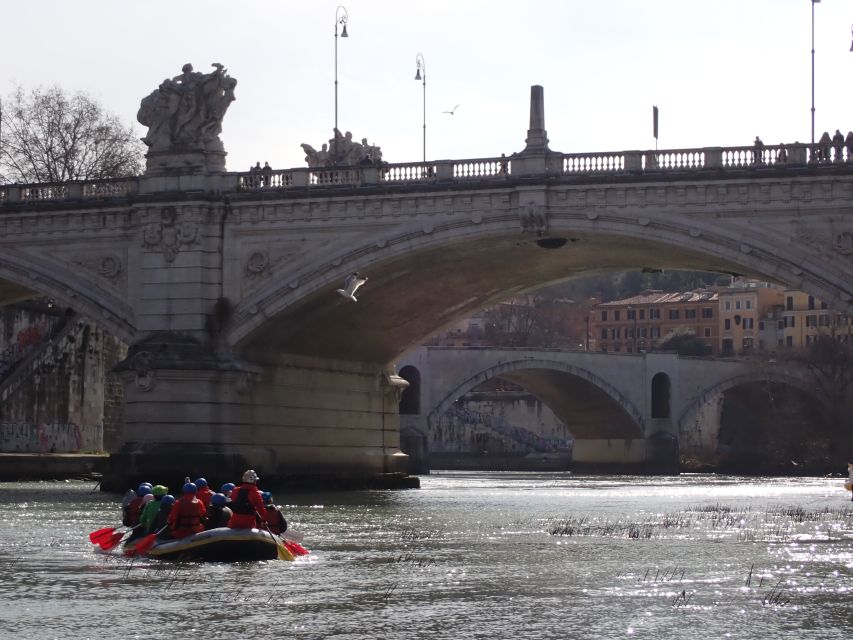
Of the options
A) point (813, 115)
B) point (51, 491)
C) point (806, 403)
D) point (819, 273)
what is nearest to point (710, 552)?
point (819, 273)

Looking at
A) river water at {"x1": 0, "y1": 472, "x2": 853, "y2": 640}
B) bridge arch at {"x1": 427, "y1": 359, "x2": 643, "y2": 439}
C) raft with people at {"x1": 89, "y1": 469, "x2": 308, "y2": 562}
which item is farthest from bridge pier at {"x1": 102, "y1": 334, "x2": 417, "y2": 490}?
bridge arch at {"x1": 427, "y1": 359, "x2": 643, "y2": 439}

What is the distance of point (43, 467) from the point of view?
2928 inches

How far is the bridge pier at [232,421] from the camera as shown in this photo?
5878 cm

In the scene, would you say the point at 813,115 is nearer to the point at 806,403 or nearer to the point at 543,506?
the point at 543,506

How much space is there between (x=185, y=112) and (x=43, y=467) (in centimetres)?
1997

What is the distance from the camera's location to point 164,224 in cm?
6059

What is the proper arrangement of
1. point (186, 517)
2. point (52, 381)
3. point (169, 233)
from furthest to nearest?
point (52, 381) < point (169, 233) < point (186, 517)

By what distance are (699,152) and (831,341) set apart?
250 feet

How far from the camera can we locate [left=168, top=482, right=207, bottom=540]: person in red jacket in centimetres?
3453

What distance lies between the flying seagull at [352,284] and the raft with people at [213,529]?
1981cm

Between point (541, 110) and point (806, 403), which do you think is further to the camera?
point (806, 403)

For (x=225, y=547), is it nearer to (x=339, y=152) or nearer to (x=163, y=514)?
(x=163, y=514)

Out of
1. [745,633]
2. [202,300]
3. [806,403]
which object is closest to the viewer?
[745,633]

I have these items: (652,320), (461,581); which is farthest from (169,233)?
(652,320)
